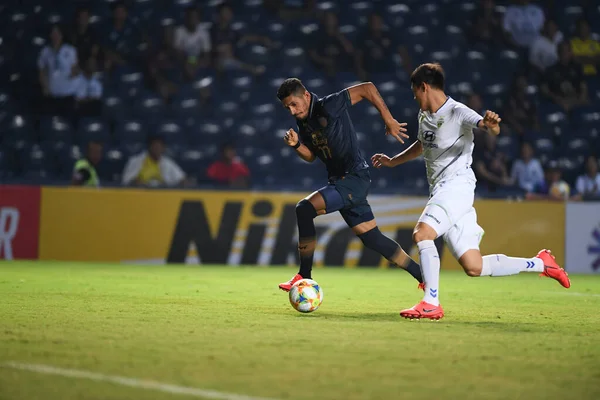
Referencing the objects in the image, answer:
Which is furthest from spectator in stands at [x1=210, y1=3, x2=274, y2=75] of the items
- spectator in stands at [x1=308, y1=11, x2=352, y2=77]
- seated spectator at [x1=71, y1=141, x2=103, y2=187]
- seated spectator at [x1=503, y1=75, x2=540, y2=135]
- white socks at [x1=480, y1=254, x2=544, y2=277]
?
white socks at [x1=480, y1=254, x2=544, y2=277]

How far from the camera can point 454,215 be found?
809 centimetres

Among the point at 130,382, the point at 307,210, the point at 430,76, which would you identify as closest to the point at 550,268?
the point at 430,76

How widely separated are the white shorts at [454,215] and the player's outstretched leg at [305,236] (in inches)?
54.0

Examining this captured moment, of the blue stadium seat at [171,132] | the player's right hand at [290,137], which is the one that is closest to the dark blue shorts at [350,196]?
the player's right hand at [290,137]

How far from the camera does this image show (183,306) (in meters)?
8.84

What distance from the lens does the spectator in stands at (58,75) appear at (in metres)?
18.2

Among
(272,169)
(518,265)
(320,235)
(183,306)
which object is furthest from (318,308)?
(272,169)

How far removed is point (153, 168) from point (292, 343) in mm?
11229

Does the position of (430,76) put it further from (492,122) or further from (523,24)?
(523,24)

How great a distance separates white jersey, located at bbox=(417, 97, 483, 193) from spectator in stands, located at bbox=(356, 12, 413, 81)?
36.7 feet

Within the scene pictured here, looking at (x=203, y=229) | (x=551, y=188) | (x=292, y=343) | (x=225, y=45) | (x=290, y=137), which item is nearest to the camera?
(x=292, y=343)

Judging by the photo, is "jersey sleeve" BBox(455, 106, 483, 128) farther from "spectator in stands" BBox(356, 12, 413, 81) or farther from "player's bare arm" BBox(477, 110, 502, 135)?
"spectator in stands" BBox(356, 12, 413, 81)

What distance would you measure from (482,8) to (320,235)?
7.12m

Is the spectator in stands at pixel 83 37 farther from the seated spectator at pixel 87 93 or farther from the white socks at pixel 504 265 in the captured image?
the white socks at pixel 504 265
